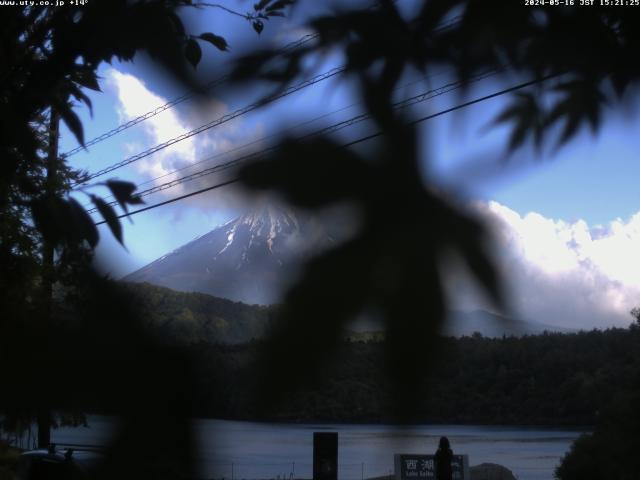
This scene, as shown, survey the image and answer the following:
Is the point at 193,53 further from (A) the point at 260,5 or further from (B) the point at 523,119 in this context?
(B) the point at 523,119

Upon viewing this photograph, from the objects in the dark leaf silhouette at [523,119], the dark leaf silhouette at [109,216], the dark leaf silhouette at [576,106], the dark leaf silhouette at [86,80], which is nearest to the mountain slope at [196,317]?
the dark leaf silhouette at [109,216]

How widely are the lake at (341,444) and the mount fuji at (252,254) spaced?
5.2 inches

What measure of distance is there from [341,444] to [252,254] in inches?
10.7

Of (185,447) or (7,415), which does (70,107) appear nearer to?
(7,415)

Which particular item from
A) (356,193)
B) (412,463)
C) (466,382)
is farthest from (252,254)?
(412,463)

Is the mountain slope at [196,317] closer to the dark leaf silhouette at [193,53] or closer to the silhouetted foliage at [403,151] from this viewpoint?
the silhouetted foliage at [403,151]

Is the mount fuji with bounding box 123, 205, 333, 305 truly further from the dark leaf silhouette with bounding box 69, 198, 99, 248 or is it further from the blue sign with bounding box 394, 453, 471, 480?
the dark leaf silhouette with bounding box 69, 198, 99, 248

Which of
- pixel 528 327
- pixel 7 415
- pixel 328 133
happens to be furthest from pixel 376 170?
pixel 7 415

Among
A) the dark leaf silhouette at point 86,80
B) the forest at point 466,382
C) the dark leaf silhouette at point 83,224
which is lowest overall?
the forest at point 466,382

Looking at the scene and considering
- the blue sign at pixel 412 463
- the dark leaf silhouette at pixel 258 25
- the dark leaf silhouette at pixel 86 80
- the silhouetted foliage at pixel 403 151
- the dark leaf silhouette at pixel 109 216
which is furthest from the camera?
the dark leaf silhouette at pixel 86 80

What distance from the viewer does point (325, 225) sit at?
597mm

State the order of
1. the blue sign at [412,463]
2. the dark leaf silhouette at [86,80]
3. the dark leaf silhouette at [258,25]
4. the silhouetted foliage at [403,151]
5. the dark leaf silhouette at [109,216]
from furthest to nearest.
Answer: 1. the dark leaf silhouette at [86,80]
2. the dark leaf silhouette at [109,216]
3. the dark leaf silhouette at [258,25]
4. the blue sign at [412,463]
5. the silhouetted foliage at [403,151]

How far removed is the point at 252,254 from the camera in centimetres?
60

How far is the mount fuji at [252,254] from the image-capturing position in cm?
58
